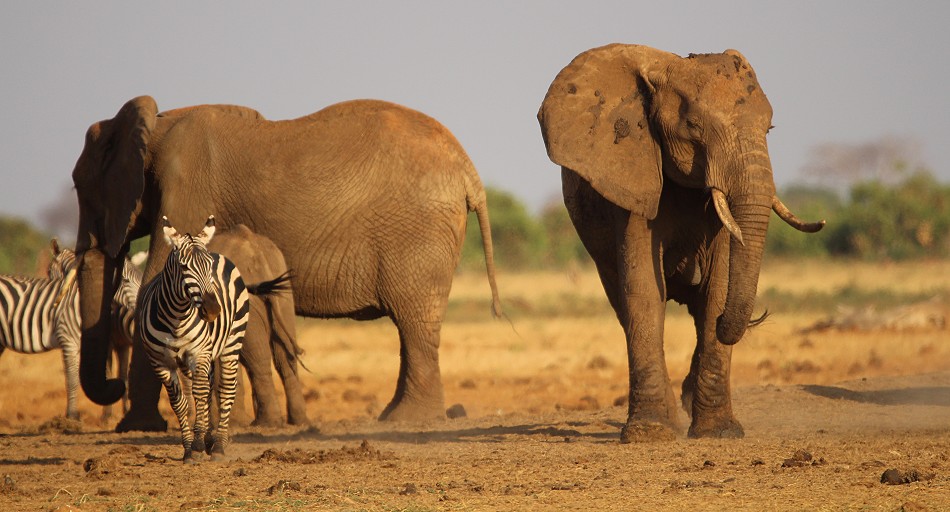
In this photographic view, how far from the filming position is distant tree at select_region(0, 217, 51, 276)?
41.8 meters

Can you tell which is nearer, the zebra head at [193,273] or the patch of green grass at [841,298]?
the zebra head at [193,273]

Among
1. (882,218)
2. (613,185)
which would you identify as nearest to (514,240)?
(882,218)

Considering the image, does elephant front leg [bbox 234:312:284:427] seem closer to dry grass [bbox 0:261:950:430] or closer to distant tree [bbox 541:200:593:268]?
dry grass [bbox 0:261:950:430]

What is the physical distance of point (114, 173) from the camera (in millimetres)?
11523

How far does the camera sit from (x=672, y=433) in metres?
9.06

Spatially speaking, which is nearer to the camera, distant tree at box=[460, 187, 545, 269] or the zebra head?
the zebra head

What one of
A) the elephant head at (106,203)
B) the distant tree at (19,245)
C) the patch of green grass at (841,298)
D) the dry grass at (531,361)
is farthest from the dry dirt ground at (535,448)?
the distant tree at (19,245)

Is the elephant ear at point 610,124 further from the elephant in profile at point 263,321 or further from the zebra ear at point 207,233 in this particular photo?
the elephant in profile at point 263,321

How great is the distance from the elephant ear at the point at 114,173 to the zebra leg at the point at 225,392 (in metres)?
2.53

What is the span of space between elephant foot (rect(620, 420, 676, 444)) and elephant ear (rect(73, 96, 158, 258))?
4.84 metres

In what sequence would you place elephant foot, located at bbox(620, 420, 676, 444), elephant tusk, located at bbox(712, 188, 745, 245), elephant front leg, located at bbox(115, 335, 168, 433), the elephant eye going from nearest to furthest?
elephant tusk, located at bbox(712, 188, 745, 245)
the elephant eye
elephant foot, located at bbox(620, 420, 676, 444)
elephant front leg, located at bbox(115, 335, 168, 433)

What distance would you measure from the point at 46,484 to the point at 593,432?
412 cm

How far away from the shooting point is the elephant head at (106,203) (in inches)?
438

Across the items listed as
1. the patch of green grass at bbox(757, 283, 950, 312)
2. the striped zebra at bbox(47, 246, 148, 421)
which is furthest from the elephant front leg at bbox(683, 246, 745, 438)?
the patch of green grass at bbox(757, 283, 950, 312)
